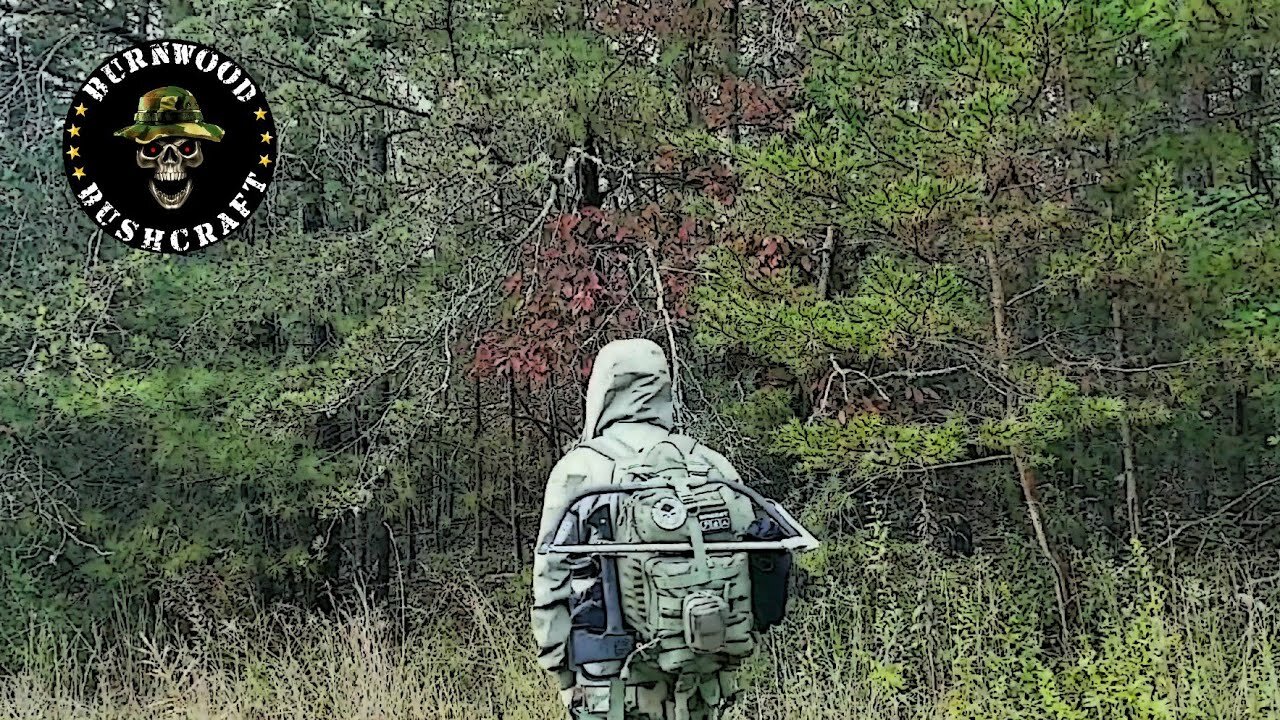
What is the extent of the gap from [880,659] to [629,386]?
2.90 m

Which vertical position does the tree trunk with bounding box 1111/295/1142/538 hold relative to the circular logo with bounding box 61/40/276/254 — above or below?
below

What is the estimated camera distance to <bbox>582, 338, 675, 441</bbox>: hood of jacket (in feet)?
10.7

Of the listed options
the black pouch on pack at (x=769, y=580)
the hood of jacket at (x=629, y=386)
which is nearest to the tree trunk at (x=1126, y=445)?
the black pouch on pack at (x=769, y=580)

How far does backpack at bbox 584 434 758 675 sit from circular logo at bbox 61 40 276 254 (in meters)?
3.65

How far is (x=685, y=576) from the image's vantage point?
9.68 ft

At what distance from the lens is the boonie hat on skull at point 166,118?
575cm

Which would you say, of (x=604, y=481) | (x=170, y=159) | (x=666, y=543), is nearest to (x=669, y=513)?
(x=666, y=543)

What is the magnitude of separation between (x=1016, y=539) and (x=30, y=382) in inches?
193

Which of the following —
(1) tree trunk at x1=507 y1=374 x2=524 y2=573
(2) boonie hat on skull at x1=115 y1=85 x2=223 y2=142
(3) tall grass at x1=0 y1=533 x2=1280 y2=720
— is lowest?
(3) tall grass at x1=0 y1=533 x2=1280 y2=720

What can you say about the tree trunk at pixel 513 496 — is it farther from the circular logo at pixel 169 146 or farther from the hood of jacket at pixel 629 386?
the hood of jacket at pixel 629 386

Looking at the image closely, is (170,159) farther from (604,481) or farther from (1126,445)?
(1126,445)

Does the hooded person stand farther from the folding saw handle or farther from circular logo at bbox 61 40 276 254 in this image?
circular logo at bbox 61 40 276 254

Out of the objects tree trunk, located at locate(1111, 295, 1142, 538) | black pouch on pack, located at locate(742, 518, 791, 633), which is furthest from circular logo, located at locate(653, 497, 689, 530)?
tree trunk, located at locate(1111, 295, 1142, 538)

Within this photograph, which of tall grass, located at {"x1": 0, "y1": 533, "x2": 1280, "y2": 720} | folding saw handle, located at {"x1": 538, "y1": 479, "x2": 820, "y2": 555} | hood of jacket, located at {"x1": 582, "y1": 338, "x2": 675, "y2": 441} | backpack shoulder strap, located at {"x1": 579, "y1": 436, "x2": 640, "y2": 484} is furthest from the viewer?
tall grass, located at {"x1": 0, "y1": 533, "x2": 1280, "y2": 720}
